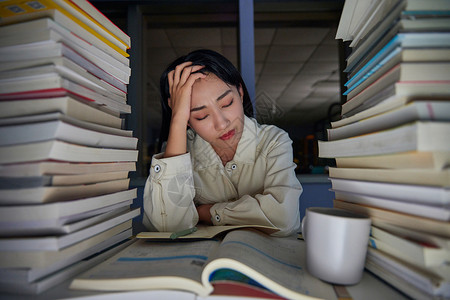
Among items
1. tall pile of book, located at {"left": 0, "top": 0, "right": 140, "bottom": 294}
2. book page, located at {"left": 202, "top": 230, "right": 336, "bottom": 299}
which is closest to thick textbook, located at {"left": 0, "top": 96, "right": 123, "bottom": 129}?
tall pile of book, located at {"left": 0, "top": 0, "right": 140, "bottom": 294}

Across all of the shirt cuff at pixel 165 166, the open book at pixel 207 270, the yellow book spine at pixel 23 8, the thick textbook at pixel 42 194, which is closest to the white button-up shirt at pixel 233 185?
the shirt cuff at pixel 165 166

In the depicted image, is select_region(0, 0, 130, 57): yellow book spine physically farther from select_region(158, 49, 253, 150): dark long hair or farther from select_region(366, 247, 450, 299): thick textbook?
select_region(366, 247, 450, 299): thick textbook

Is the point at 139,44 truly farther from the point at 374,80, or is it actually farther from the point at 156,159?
the point at 374,80

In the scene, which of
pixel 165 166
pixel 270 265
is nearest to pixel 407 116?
pixel 270 265

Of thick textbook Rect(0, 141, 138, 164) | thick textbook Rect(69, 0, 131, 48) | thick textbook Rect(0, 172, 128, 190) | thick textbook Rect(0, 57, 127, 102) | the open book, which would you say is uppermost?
thick textbook Rect(69, 0, 131, 48)

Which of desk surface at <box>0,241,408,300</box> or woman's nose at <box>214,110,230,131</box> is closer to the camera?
desk surface at <box>0,241,408,300</box>

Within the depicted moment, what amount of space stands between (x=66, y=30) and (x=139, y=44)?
5.34ft

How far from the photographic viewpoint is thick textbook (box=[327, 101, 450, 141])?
352mm

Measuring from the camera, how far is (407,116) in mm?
371

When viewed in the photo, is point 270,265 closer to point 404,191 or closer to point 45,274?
point 404,191

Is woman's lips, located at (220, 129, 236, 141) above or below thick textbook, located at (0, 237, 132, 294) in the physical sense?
above

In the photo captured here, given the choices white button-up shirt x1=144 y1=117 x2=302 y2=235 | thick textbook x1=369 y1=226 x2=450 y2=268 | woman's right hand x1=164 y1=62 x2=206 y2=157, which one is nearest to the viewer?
thick textbook x1=369 y1=226 x2=450 y2=268

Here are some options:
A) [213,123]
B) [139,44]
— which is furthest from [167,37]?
[213,123]

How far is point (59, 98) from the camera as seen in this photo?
444 mm
